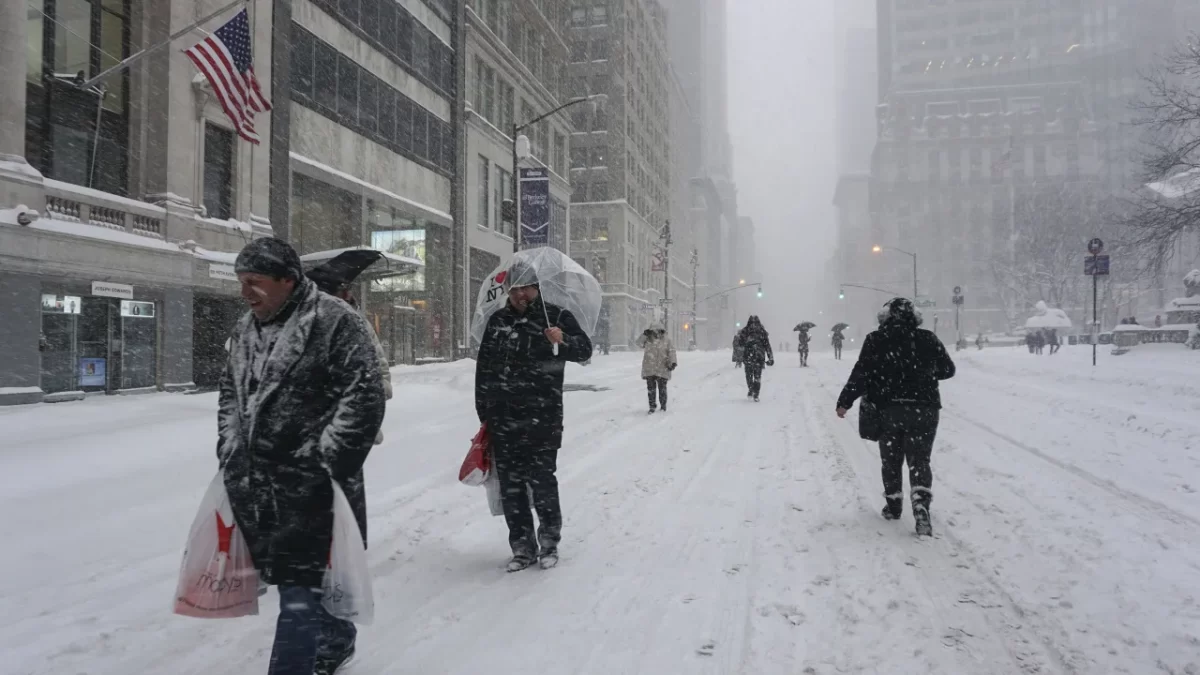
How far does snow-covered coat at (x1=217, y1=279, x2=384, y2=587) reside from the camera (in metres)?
2.69

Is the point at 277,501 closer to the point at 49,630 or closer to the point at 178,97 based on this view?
the point at 49,630

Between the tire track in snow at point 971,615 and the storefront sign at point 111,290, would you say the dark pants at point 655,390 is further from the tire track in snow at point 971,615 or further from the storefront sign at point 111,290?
the storefront sign at point 111,290

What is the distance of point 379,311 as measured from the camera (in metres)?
29.4

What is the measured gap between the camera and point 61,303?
48.6 feet

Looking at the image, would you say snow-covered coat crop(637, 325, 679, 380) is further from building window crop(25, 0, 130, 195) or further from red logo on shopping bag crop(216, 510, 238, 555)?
building window crop(25, 0, 130, 195)

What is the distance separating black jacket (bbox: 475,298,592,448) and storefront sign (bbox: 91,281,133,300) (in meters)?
14.1

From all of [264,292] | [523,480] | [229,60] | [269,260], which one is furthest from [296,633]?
[229,60]

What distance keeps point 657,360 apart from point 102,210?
1203cm

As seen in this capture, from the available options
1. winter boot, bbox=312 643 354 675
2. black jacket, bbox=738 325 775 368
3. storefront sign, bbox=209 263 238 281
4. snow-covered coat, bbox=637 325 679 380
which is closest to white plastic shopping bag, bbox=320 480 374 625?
winter boot, bbox=312 643 354 675

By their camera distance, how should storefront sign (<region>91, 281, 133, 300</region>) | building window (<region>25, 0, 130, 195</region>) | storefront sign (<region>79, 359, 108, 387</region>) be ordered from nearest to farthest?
building window (<region>25, 0, 130, 195</region>) < storefront sign (<region>91, 281, 133, 300</region>) < storefront sign (<region>79, 359, 108, 387</region>)

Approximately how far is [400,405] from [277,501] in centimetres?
1274

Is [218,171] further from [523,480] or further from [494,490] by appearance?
[523,480]

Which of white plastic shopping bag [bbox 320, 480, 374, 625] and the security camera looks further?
the security camera

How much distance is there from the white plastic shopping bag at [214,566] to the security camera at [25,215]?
1392 centimetres
